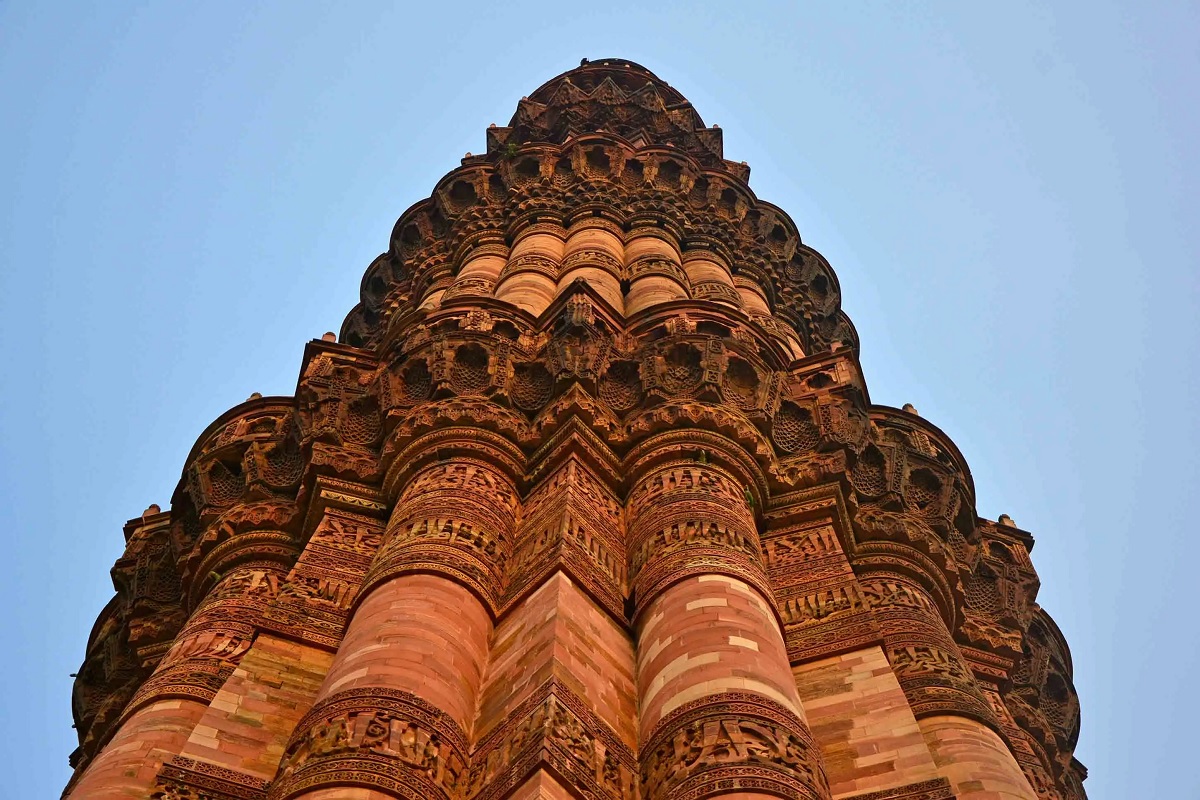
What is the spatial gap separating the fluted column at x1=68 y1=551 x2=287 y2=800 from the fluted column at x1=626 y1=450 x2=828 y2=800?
2911 mm

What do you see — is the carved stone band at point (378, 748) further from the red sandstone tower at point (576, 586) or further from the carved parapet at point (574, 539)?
the carved parapet at point (574, 539)

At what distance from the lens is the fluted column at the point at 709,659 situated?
22.8 ft

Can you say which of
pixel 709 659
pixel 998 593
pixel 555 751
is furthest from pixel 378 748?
pixel 998 593

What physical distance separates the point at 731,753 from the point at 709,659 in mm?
874

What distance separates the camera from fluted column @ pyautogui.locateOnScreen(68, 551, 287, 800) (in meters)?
8.52

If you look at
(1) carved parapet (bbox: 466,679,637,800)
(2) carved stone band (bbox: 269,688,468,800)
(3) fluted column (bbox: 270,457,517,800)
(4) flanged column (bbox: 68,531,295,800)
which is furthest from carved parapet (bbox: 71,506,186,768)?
(1) carved parapet (bbox: 466,679,637,800)

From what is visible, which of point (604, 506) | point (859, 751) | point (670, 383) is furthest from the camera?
point (670, 383)

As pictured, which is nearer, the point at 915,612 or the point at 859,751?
the point at 859,751

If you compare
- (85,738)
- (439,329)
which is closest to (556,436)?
(439,329)

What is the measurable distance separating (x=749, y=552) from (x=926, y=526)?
→ 3.03m

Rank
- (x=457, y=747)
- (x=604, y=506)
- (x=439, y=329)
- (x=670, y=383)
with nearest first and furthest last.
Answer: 1. (x=457, y=747)
2. (x=604, y=506)
3. (x=670, y=383)
4. (x=439, y=329)

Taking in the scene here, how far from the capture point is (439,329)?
Answer: 39.7 feet

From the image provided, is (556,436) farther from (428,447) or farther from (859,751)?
(859,751)

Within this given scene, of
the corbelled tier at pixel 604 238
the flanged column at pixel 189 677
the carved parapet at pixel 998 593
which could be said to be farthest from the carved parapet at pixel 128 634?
the carved parapet at pixel 998 593
